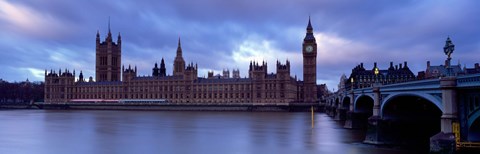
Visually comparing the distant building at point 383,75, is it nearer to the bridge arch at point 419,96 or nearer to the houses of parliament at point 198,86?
the houses of parliament at point 198,86

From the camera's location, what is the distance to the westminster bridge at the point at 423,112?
66.4 ft

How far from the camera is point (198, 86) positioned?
442 ft

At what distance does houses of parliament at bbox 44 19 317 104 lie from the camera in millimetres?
126375

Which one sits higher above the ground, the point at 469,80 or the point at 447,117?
the point at 469,80

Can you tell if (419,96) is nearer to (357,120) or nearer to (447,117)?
(447,117)

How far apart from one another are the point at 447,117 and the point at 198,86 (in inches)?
4574

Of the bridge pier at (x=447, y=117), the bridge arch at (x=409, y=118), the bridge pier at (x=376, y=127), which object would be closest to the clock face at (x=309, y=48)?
the bridge arch at (x=409, y=118)

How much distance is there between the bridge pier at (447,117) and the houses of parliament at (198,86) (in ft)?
339

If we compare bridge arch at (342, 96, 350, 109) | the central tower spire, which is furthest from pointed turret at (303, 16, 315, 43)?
bridge arch at (342, 96, 350, 109)

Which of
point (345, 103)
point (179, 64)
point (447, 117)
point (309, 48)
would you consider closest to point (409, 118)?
point (447, 117)

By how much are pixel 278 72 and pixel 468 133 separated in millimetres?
106145

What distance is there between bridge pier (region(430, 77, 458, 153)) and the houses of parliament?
339 feet

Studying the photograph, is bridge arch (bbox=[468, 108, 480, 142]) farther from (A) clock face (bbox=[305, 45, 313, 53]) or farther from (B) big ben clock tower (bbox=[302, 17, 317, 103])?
(A) clock face (bbox=[305, 45, 313, 53])

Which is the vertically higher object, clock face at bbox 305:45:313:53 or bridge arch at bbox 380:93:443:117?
clock face at bbox 305:45:313:53
